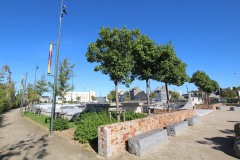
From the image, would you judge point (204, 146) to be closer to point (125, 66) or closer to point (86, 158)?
point (86, 158)

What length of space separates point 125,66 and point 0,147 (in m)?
7.92

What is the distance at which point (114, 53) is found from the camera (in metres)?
12.3

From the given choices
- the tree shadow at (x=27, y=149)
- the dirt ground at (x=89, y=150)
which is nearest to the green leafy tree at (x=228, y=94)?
the dirt ground at (x=89, y=150)

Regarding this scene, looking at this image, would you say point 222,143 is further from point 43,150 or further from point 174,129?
point 43,150

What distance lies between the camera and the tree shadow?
7515 millimetres

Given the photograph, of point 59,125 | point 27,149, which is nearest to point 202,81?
point 59,125

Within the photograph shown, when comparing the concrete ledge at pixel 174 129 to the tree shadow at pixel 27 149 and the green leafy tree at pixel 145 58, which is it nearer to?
the green leafy tree at pixel 145 58

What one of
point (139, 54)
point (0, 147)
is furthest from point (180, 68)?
point (0, 147)

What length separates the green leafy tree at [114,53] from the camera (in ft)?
40.5

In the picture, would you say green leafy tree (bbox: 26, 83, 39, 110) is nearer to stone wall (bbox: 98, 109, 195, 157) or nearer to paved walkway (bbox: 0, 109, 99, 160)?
paved walkway (bbox: 0, 109, 99, 160)

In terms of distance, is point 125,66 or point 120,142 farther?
point 125,66

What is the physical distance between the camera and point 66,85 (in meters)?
21.0

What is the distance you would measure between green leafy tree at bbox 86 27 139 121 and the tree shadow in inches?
192

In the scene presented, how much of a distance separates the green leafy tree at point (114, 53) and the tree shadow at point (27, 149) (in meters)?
4.89
